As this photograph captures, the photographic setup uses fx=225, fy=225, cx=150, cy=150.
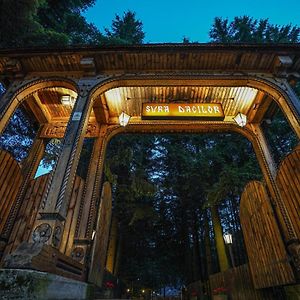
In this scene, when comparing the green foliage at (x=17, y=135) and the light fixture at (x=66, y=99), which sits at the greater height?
the green foliage at (x=17, y=135)

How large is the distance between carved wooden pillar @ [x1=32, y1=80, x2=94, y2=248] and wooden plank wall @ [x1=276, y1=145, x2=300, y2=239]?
489 centimetres

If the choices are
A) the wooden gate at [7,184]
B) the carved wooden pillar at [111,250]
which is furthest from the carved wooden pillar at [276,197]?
the carved wooden pillar at [111,250]

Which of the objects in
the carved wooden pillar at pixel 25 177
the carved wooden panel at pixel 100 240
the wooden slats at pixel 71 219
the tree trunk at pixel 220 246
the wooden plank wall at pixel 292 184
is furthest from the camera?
the tree trunk at pixel 220 246

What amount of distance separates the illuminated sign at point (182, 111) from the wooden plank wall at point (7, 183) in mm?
3887

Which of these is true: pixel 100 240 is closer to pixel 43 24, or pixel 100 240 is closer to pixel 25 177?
pixel 25 177

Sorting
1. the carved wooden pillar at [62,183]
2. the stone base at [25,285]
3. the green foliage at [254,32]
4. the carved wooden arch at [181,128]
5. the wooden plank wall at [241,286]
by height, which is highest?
the green foliage at [254,32]

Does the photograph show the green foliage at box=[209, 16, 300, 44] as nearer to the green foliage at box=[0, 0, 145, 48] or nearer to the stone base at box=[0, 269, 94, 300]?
the green foliage at box=[0, 0, 145, 48]

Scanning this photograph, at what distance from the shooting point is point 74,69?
614cm

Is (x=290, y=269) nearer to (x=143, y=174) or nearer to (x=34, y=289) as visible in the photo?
(x=34, y=289)

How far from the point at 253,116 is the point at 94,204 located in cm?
582

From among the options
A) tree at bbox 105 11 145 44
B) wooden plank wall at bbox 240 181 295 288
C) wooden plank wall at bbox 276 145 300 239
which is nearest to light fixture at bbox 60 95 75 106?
wooden plank wall at bbox 240 181 295 288

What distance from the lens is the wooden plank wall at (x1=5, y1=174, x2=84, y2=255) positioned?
226 inches

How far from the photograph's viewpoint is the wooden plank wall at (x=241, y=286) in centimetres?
659

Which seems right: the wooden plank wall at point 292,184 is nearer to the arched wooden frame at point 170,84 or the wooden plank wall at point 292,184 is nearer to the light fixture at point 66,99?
the arched wooden frame at point 170,84
